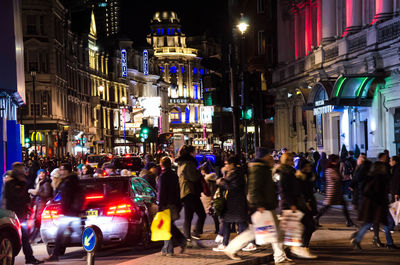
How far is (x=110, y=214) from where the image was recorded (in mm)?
14461

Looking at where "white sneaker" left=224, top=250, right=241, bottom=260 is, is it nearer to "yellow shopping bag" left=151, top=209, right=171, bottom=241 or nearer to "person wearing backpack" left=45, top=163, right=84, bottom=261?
"yellow shopping bag" left=151, top=209, right=171, bottom=241

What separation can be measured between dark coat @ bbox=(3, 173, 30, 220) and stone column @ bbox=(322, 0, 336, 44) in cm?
2551

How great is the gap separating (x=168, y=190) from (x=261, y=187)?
212 centimetres

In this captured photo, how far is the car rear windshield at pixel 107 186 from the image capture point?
14.9 m

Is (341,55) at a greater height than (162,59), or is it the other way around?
(162,59)

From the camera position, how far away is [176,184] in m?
13.6

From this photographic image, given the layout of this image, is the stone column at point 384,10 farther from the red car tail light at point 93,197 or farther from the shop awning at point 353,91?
the red car tail light at point 93,197

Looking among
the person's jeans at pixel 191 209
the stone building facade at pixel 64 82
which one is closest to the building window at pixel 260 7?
the stone building facade at pixel 64 82

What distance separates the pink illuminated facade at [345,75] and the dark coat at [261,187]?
56.1ft

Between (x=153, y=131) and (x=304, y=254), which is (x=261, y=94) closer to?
(x=304, y=254)

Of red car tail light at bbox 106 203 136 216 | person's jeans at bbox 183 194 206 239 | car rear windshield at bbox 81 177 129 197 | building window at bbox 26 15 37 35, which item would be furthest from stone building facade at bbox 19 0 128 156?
person's jeans at bbox 183 194 206 239

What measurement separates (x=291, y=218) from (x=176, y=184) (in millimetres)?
2444

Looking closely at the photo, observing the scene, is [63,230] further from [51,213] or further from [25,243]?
[51,213]

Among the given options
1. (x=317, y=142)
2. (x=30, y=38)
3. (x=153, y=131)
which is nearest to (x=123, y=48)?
(x=30, y=38)
